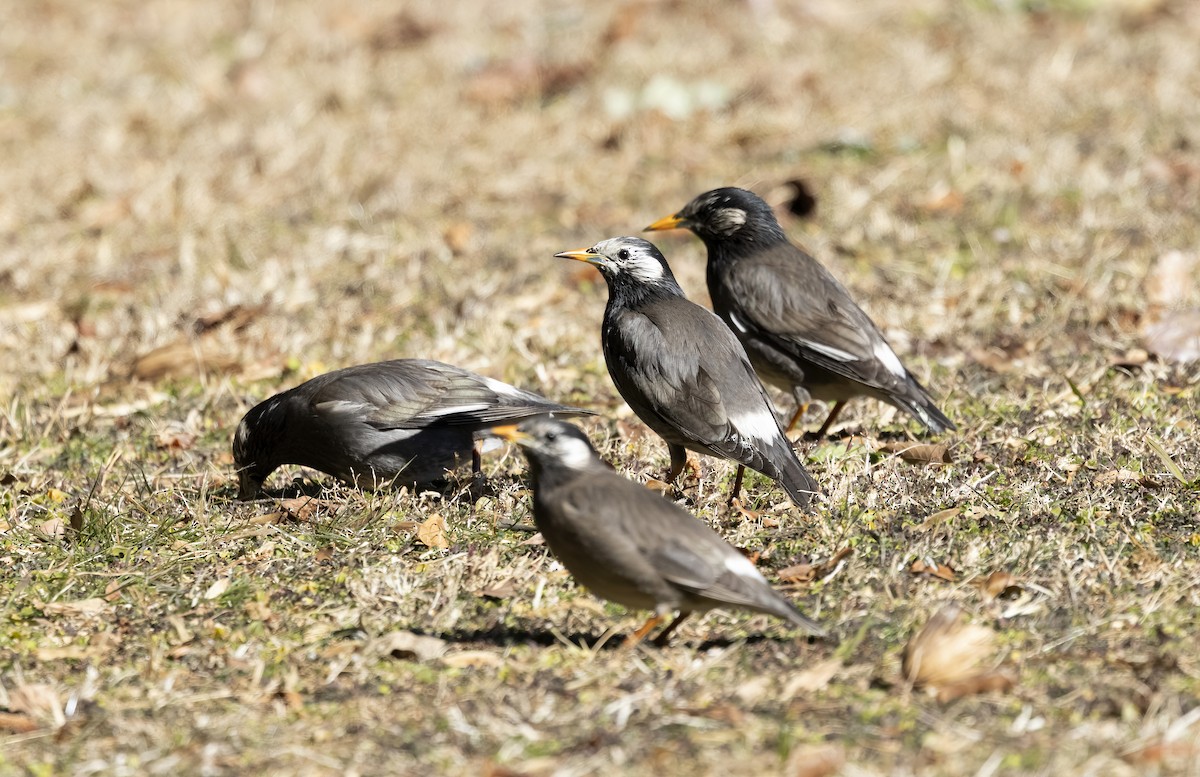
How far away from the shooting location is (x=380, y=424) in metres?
6.29

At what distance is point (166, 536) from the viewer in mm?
5598

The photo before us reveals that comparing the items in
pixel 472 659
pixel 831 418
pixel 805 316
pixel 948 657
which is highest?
pixel 805 316

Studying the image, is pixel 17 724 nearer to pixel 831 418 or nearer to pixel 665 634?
pixel 665 634

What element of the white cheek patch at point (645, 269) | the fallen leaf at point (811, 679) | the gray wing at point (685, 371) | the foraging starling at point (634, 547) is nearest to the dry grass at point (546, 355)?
the fallen leaf at point (811, 679)

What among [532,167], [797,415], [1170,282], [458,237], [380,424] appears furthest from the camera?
[532,167]

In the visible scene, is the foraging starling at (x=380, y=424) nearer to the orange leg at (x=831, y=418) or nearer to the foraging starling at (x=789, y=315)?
the foraging starling at (x=789, y=315)

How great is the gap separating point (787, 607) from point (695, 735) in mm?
566

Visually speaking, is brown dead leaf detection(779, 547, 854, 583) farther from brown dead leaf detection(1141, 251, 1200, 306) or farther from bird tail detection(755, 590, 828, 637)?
brown dead leaf detection(1141, 251, 1200, 306)

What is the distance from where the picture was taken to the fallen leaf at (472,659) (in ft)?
15.2

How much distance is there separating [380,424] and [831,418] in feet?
7.55

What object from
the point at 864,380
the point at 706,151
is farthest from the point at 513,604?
the point at 706,151

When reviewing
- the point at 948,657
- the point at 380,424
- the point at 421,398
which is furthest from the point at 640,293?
the point at 948,657

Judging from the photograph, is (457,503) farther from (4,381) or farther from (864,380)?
Result: (4,381)

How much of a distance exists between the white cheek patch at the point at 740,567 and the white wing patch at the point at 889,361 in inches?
94.8
